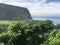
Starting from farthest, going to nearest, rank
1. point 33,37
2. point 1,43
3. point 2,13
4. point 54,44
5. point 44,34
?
point 2,13
point 44,34
point 33,37
point 1,43
point 54,44

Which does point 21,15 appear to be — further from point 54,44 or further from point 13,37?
point 54,44

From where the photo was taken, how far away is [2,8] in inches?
4897

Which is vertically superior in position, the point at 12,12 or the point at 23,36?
the point at 23,36

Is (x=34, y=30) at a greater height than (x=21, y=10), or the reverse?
(x=34, y=30)

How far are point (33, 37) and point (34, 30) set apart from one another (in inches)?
116

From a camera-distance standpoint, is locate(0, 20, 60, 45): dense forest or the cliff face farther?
the cliff face

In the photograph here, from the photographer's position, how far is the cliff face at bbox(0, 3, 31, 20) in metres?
123

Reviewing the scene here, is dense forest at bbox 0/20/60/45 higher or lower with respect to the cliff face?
higher

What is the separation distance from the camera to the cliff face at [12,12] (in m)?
123

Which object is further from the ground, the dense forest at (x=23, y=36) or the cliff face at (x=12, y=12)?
the dense forest at (x=23, y=36)

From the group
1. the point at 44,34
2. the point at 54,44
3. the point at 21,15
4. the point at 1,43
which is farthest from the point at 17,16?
the point at 54,44

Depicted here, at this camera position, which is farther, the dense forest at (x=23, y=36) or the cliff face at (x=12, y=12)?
the cliff face at (x=12, y=12)

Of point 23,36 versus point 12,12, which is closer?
point 23,36

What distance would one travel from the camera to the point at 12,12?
13175 cm
